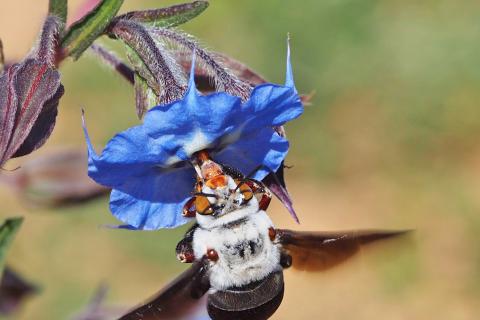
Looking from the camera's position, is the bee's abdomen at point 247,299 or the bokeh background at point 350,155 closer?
the bee's abdomen at point 247,299

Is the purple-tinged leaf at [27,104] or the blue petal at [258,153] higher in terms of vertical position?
the purple-tinged leaf at [27,104]

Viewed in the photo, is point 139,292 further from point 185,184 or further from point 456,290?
point 185,184

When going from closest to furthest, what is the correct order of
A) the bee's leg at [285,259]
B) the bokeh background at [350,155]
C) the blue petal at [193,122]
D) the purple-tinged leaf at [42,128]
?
the blue petal at [193,122]
the purple-tinged leaf at [42,128]
the bee's leg at [285,259]
the bokeh background at [350,155]

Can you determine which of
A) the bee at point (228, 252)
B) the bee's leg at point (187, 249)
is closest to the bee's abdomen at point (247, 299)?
the bee at point (228, 252)

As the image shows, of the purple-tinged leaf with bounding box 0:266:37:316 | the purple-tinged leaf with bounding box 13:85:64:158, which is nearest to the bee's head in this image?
the purple-tinged leaf with bounding box 13:85:64:158

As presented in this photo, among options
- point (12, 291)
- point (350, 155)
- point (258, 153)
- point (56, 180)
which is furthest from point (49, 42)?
point (350, 155)

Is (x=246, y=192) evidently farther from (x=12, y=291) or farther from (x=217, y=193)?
(x=12, y=291)

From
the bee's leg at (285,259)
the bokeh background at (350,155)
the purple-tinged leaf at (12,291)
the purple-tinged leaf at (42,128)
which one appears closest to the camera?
the purple-tinged leaf at (42,128)

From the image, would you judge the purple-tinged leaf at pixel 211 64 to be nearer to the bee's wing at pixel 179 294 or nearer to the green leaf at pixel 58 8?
the green leaf at pixel 58 8
